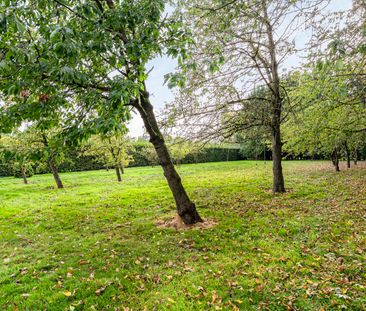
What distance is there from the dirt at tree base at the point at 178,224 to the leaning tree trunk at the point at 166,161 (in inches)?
4.7

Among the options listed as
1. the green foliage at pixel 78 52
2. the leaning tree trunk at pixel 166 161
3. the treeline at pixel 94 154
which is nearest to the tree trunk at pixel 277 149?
the treeline at pixel 94 154

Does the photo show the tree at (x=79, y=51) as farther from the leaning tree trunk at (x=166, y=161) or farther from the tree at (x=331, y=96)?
the tree at (x=331, y=96)

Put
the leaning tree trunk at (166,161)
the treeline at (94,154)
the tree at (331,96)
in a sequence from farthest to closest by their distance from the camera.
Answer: the leaning tree trunk at (166,161) < the tree at (331,96) < the treeline at (94,154)

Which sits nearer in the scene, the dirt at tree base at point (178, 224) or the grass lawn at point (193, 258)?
the grass lawn at point (193, 258)

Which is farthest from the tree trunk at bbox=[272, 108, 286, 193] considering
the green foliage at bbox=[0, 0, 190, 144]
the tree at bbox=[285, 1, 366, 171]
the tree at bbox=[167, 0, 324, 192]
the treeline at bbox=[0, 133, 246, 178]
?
the green foliage at bbox=[0, 0, 190, 144]

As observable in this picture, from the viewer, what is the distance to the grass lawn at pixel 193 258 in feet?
11.3

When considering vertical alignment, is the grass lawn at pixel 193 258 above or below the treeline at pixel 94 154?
below

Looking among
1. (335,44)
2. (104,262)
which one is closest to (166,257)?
(104,262)

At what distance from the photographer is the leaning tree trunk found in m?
5.96

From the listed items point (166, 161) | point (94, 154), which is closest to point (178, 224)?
point (166, 161)

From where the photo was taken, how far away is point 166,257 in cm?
470

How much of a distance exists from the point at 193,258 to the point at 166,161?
7.97 feet

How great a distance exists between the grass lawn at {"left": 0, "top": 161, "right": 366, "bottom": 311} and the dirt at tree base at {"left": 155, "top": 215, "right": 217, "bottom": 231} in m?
0.19

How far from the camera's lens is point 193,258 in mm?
4598
